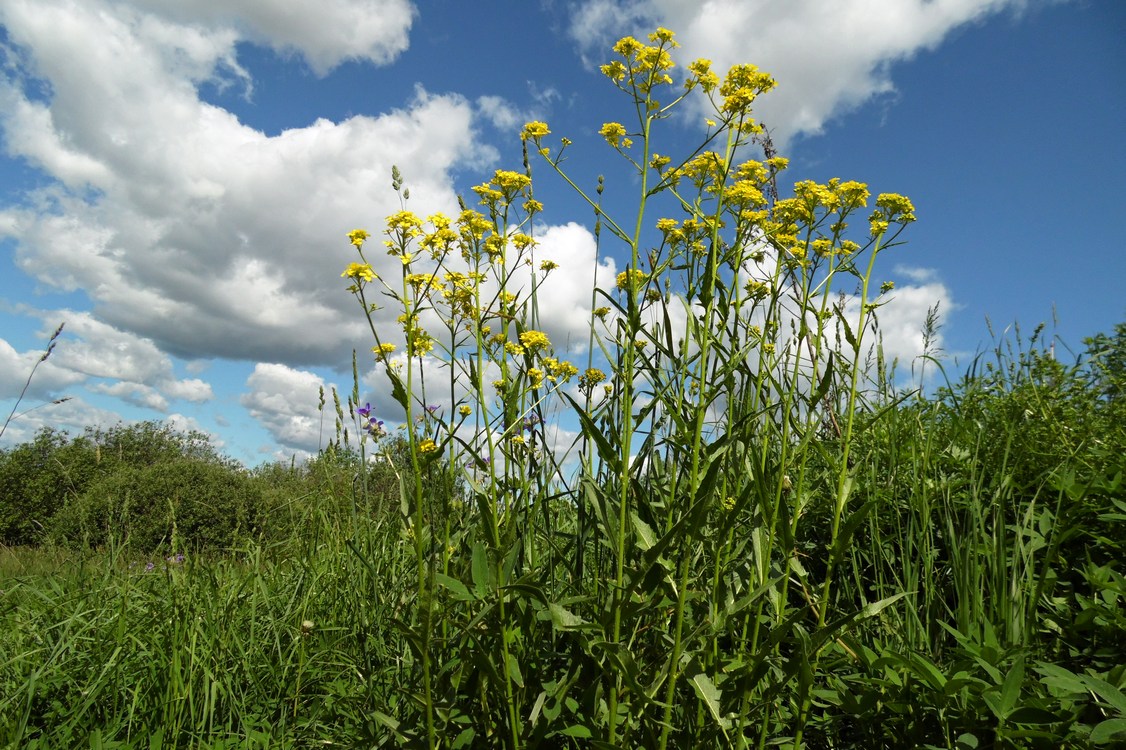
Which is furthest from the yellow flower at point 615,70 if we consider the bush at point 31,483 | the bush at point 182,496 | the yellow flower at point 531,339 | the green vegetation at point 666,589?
the bush at point 31,483

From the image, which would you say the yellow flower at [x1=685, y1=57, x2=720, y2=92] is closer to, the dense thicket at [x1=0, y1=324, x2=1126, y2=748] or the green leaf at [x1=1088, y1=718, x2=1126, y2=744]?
the dense thicket at [x1=0, y1=324, x2=1126, y2=748]

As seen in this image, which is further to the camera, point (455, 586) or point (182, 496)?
point (182, 496)

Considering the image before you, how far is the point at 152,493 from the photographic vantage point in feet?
51.7

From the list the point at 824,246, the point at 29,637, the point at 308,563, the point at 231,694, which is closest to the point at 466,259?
→ the point at 824,246

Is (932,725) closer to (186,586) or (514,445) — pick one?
(514,445)

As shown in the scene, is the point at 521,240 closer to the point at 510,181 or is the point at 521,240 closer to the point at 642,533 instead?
the point at 510,181

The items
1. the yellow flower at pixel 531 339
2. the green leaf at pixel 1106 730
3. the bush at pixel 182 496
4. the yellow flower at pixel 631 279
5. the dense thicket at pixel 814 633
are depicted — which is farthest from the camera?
the bush at pixel 182 496

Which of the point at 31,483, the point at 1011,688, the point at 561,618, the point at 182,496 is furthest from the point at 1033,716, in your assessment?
the point at 31,483

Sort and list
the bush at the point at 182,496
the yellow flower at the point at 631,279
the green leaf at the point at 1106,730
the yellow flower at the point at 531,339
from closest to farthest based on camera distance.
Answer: the green leaf at the point at 1106,730, the yellow flower at the point at 631,279, the yellow flower at the point at 531,339, the bush at the point at 182,496

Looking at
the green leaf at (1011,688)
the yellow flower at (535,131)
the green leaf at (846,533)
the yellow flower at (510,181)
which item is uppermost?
the yellow flower at (535,131)

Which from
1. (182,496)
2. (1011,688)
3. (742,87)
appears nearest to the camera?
(1011,688)

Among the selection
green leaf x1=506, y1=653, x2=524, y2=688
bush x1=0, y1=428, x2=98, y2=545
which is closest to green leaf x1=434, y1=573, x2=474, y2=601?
green leaf x1=506, y1=653, x2=524, y2=688

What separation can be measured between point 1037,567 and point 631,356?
1.92 meters

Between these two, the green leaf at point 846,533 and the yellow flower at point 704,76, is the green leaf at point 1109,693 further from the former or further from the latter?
the yellow flower at point 704,76
